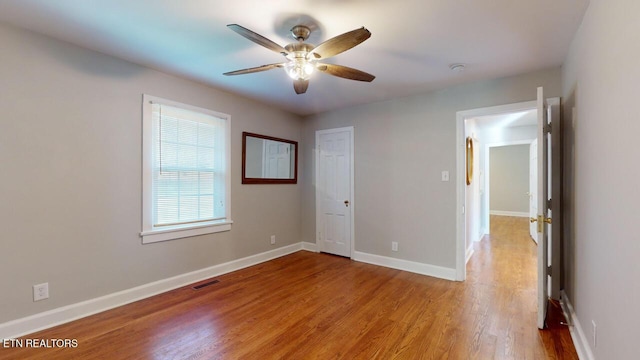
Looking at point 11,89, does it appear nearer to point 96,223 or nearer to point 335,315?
point 96,223

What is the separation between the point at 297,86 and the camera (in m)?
2.31

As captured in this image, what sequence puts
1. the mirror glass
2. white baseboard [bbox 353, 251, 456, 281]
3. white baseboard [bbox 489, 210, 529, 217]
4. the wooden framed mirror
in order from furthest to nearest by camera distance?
white baseboard [bbox 489, 210, 529, 217]
the wooden framed mirror
the mirror glass
white baseboard [bbox 353, 251, 456, 281]

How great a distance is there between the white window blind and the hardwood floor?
873mm

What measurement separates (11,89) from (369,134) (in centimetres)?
367

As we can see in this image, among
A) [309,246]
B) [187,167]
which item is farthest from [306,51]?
[309,246]

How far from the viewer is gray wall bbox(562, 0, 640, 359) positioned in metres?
1.20

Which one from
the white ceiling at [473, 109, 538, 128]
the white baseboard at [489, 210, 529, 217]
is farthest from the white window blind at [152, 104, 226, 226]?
the white baseboard at [489, 210, 529, 217]

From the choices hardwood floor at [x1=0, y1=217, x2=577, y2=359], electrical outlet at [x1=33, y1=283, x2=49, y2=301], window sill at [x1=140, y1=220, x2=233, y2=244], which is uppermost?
window sill at [x1=140, y1=220, x2=233, y2=244]

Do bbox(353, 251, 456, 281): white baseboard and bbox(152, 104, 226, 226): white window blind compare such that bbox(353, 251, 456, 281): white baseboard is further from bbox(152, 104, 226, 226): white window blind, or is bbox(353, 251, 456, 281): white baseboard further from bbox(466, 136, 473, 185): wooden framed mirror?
bbox(152, 104, 226, 226): white window blind

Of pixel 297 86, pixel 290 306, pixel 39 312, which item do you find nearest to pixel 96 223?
pixel 39 312

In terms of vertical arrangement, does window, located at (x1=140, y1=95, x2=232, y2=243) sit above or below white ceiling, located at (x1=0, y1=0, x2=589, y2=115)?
below

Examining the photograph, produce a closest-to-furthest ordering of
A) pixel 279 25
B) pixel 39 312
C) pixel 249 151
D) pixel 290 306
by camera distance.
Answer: pixel 279 25 → pixel 39 312 → pixel 290 306 → pixel 249 151

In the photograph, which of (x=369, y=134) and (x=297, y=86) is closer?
(x=297, y=86)

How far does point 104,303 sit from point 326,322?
205cm
